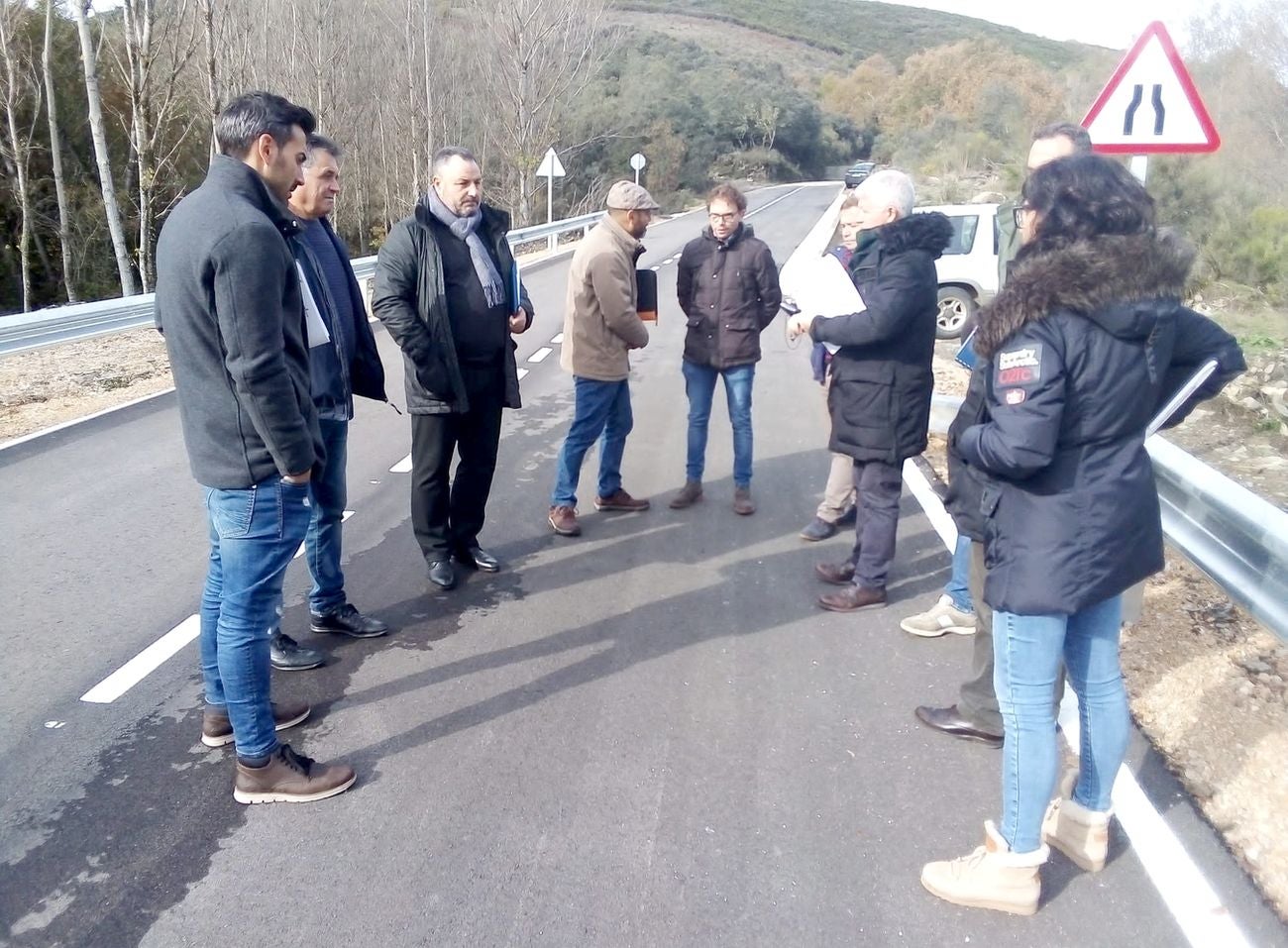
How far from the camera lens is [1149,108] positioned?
5797 millimetres

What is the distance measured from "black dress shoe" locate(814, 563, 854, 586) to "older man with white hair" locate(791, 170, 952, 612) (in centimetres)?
10

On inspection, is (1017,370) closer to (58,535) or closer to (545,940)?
(545,940)

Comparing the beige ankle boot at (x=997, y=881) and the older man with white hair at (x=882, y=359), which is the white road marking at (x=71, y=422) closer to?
the older man with white hair at (x=882, y=359)

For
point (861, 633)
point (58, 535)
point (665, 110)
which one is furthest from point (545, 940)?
point (665, 110)

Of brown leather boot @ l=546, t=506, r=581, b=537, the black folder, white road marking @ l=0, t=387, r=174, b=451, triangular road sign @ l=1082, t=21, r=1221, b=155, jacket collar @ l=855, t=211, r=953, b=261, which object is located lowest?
white road marking @ l=0, t=387, r=174, b=451

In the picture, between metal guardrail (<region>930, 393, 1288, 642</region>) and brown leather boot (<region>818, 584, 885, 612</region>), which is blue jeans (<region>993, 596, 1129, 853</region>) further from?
brown leather boot (<region>818, 584, 885, 612</region>)

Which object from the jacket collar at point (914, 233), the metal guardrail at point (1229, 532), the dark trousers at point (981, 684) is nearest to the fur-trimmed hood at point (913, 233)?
the jacket collar at point (914, 233)

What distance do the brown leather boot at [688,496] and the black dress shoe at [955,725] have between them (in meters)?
2.76

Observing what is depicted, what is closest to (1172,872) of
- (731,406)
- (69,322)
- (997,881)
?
(997,881)

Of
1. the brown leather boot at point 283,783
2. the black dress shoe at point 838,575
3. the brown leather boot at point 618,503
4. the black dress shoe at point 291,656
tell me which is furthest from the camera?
the brown leather boot at point 618,503

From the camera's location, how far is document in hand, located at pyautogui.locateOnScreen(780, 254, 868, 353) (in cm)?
449

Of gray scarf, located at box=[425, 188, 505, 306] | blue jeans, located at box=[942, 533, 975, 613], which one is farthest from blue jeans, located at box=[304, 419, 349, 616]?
blue jeans, located at box=[942, 533, 975, 613]

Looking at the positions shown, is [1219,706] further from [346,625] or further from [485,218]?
[485,218]

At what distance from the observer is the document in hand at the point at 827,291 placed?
14.7 feet
